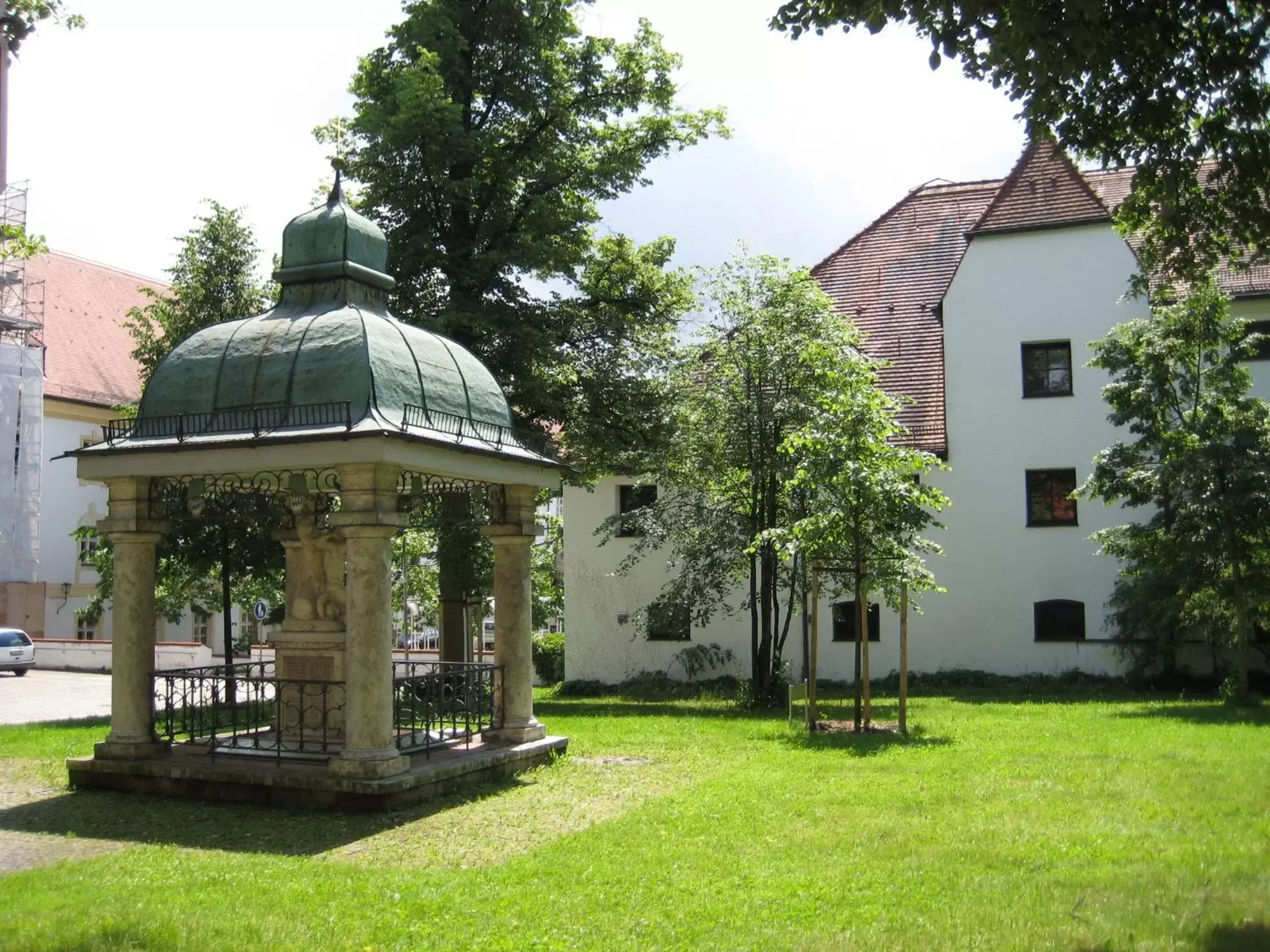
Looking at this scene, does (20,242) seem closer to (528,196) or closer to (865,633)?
(528,196)

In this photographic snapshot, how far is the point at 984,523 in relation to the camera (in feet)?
88.3

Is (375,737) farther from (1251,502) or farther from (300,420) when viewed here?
(1251,502)

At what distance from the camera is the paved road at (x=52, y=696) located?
79.5 feet

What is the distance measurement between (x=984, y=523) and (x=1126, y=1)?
740 inches

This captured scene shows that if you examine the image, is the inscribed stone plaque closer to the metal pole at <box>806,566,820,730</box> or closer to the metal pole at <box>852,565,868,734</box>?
the metal pole at <box>806,566,820,730</box>

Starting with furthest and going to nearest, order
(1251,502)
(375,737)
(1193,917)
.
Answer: (1251,502) < (375,737) < (1193,917)

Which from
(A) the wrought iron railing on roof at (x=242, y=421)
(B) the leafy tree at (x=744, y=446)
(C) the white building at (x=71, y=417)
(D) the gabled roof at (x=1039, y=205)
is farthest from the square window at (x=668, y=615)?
(C) the white building at (x=71, y=417)

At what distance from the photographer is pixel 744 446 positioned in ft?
72.0

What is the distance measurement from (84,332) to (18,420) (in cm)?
856

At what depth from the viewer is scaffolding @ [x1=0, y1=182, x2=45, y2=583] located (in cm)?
4069

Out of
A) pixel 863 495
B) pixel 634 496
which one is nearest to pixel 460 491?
pixel 863 495

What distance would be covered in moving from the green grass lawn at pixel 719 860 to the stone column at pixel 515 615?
82 cm

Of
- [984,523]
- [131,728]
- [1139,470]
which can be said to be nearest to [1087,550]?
[984,523]

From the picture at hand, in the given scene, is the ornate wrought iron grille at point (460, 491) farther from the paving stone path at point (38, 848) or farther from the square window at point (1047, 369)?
→ the square window at point (1047, 369)
